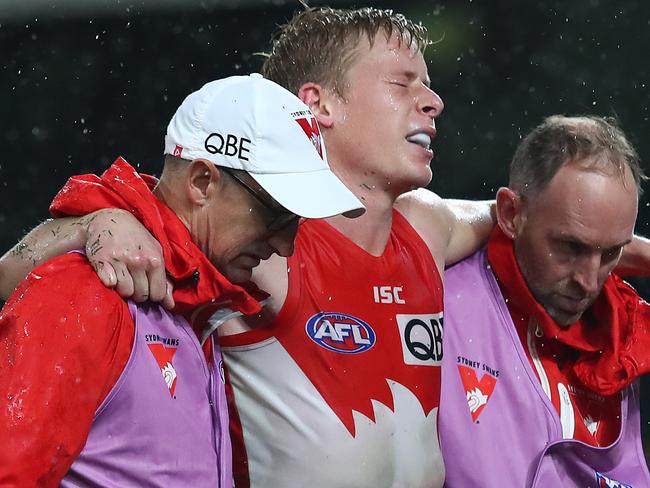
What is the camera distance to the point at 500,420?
2.70 m

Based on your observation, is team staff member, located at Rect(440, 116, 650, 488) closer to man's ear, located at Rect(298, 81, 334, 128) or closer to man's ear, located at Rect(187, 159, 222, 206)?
man's ear, located at Rect(298, 81, 334, 128)

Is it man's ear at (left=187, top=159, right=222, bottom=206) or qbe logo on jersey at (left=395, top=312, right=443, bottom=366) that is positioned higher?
man's ear at (left=187, top=159, right=222, bottom=206)

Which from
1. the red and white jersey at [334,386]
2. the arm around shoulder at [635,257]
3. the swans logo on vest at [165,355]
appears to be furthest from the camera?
the arm around shoulder at [635,257]

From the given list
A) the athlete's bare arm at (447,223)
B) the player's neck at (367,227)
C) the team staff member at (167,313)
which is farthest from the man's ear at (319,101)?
the team staff member at (167,313)

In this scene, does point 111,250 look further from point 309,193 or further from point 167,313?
point 309,193

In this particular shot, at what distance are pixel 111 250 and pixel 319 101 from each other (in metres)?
0.90

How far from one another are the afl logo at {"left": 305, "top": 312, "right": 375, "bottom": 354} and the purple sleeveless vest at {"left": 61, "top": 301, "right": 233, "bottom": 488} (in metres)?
0.35

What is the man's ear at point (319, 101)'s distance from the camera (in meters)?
2.61

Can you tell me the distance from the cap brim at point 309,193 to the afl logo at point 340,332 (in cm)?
39

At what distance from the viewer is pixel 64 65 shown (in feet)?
17.1

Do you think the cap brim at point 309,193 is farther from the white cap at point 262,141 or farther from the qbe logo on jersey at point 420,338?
the qbe logo on jersey at point 420,338

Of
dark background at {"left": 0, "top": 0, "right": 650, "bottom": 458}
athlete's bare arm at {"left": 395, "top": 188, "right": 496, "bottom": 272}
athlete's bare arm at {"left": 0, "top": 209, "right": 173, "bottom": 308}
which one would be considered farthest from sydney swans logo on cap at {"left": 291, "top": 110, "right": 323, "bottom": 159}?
→ dark background at {"left": 0, "top": 0, "right": 650, "bottom": 458}

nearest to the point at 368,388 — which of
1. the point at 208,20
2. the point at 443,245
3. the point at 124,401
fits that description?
the point at 443,245

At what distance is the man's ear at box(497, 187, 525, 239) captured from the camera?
286cm
